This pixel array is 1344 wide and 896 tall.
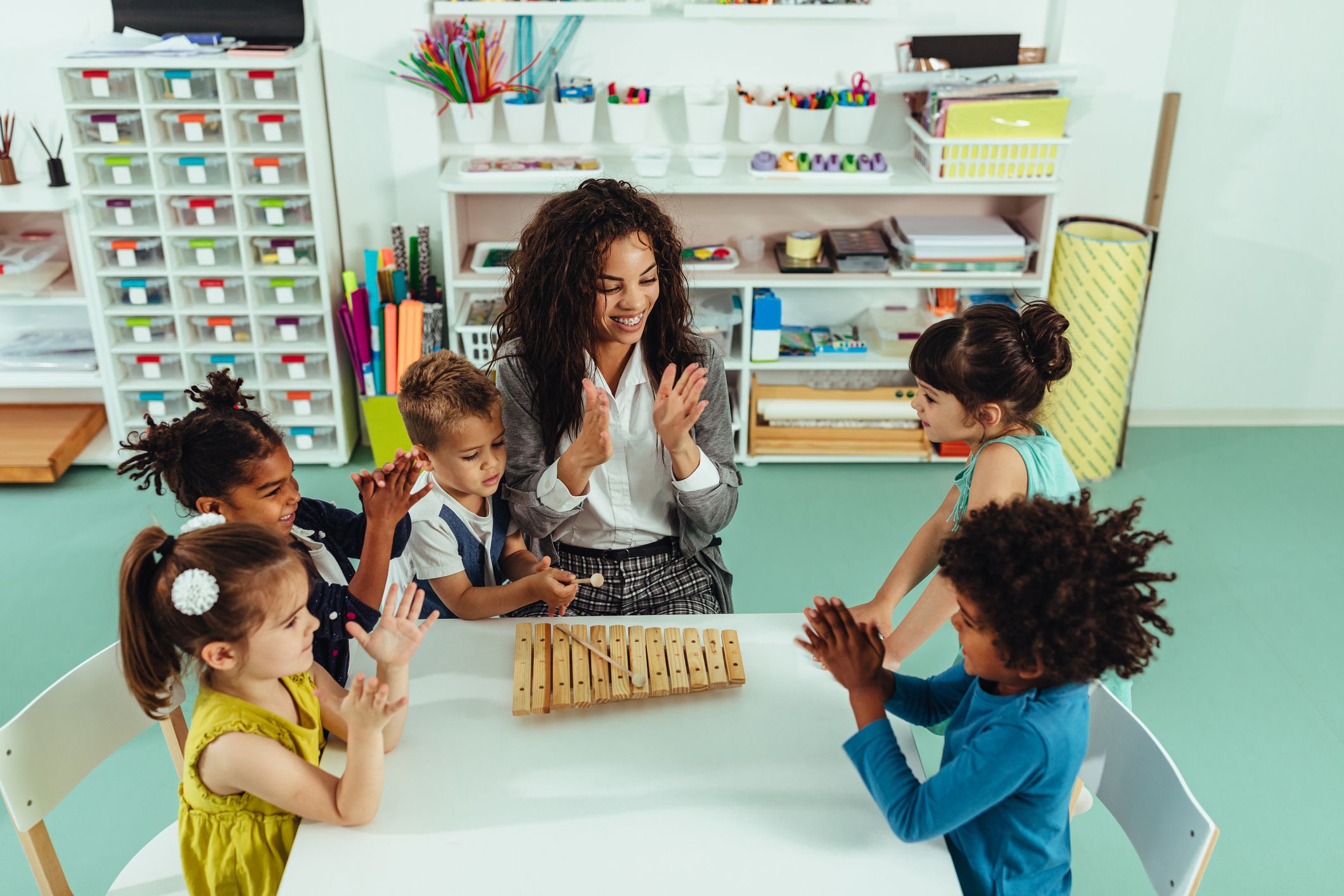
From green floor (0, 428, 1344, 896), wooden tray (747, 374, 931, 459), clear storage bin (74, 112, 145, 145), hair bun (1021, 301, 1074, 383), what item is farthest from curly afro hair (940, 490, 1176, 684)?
clear storage bin (74, 112, 145, 145)

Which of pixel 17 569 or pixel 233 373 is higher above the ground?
pixel 233 373

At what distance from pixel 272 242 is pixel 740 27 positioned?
1574 millimetres

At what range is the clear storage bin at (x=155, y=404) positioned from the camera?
3576mm

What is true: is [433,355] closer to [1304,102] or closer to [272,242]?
[272,242]

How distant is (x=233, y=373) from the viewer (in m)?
3.60

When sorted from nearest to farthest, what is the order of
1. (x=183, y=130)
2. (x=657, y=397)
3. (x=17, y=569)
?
(x=657, y=397) < (x=17, y=569) < (x=183, y=130)

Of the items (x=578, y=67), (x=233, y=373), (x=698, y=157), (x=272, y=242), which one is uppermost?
(x=578, y=67)

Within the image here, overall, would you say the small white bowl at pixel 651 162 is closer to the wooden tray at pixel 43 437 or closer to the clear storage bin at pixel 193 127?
the clear storage bin at pixel 193 127

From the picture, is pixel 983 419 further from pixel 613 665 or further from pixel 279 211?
pixel 279 211

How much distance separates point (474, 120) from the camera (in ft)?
11.1

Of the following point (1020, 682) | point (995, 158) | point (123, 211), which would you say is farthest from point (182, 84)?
point (1020, 682)

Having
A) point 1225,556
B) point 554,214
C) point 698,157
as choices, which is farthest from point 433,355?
point 1225,556

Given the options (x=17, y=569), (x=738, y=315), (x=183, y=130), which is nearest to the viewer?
(x=17, y=569)

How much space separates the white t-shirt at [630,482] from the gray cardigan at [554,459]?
1.2 inches
